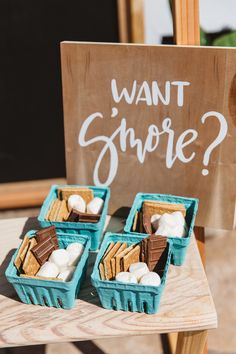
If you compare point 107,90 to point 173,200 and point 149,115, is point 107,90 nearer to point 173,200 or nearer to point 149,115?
point 149,115

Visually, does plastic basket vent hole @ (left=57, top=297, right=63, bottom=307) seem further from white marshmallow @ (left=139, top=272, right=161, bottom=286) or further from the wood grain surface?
the wood grain surface

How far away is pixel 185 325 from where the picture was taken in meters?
1.27

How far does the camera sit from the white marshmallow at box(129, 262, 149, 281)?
130cm

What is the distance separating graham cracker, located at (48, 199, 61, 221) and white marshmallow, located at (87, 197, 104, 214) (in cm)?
10

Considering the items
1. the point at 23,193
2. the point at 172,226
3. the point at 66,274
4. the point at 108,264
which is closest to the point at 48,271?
the point at 66,274

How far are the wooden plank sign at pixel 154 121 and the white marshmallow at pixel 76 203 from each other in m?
0.12

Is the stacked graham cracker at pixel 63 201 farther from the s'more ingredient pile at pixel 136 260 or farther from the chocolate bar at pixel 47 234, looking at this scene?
the s'more ingredient pile at pixel 136 260

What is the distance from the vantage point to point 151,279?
4.15ft

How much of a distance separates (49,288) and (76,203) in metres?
0.35

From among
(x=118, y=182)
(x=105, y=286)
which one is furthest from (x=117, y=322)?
(x=118, y=182)

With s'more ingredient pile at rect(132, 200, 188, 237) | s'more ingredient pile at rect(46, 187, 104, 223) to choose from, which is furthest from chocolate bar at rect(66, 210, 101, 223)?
s'more ingredient pile at rect(132, 200, 188, 237)

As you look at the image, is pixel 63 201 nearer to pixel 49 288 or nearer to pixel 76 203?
pixel 76 203

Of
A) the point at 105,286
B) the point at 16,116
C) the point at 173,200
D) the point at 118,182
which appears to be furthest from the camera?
the point at 16,116

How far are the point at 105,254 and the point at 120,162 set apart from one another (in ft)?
1.24
